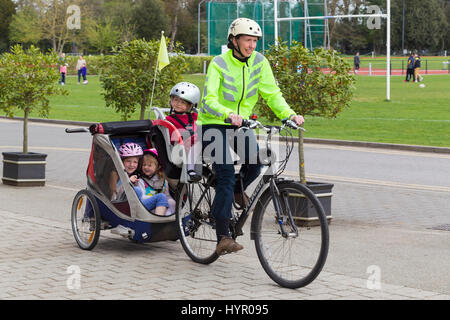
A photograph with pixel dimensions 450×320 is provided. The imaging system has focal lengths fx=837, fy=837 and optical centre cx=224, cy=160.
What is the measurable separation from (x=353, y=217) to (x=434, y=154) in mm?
7191

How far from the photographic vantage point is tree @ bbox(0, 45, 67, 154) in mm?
11359

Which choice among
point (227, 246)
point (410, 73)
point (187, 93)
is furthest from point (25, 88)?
point (410, 73)

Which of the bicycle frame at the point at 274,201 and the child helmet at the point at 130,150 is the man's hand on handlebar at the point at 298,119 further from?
the child helmet at the point at 130,150

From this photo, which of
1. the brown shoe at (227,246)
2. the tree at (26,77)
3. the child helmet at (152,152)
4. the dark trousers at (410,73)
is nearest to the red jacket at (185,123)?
the child helmet at (152,152)

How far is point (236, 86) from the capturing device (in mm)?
6164

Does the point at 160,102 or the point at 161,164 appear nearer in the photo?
the point at 161,164

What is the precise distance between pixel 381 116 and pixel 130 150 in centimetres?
1748

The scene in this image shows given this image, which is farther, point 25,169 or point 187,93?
point 25,169

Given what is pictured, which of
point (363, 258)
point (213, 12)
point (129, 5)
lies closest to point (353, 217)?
point (363, 258)

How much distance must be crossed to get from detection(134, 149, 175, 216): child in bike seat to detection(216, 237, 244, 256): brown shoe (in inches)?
33.5

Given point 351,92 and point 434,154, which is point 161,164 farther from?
point 434,154

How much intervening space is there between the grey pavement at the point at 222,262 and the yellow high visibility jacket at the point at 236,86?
1.20 meters

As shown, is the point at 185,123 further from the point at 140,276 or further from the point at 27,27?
the point at 27,27

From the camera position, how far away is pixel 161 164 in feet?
23.6
